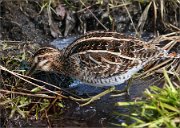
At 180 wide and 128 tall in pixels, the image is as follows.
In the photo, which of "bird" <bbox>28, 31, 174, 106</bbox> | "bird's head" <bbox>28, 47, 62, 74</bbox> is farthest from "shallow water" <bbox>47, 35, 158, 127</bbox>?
"bird's head" <bbox>28, 47, 62, 74</bbox>

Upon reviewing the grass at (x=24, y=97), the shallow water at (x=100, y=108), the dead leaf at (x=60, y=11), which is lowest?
the shallow water at (x=100, y=108)

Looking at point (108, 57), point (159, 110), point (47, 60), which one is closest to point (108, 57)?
point (108, 57)

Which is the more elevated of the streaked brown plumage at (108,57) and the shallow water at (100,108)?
the streaked brown plumage at (108,57)

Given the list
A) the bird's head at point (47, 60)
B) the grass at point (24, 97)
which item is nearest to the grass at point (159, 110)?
the grass at point (24, 97)

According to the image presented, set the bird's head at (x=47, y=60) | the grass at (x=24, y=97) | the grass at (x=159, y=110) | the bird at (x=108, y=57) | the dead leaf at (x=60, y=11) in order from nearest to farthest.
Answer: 1. the grass at (x=159, y=110)
2. the grass at (x=24, y=97)
3. the bird at (x=108, y=57)
4. the bird's head at (x=47, y=60)
5. the dead leaf at (x=60, y=11)

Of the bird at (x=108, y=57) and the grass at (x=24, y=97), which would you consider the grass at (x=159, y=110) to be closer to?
the bird at (x=108, y=57)

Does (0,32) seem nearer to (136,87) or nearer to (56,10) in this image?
(56,10)
